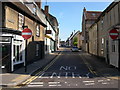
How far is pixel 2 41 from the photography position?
41.6 ft

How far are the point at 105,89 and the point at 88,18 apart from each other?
51.5m

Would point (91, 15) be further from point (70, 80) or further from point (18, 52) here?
point (70, 80)

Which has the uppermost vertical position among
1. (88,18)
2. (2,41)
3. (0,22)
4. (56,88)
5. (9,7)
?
(88,18)

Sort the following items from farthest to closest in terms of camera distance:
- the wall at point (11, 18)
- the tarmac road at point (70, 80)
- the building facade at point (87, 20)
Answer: the building facade at point (87, 20)
the wall at point (11, 18)
the tarmac road at point (70, 80)

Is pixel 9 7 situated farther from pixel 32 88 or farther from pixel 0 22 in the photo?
pixel 32 88

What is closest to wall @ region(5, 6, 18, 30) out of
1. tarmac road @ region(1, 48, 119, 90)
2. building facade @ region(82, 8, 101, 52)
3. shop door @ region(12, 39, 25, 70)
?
shop door @ region(12, 39, 25, 70)

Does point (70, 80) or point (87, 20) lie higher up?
point (87, 20)

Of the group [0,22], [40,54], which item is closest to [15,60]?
[0,22]

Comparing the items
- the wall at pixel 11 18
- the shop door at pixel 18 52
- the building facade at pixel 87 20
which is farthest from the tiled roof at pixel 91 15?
the wall at pixel 11 18

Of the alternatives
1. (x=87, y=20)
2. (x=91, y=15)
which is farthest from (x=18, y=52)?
(x=91, y=15)

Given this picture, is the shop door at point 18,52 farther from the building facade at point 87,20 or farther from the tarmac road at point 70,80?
the building facade at point 87,20

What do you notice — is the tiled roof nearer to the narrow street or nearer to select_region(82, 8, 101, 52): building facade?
select_region(82, 8, 101, 52): building facade

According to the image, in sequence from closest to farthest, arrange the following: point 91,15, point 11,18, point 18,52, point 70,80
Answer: point 70,80 → point 11,18 → point 18,52 → point 91,15

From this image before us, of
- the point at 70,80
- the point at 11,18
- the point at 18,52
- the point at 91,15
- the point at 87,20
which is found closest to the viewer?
the point at 70,80
